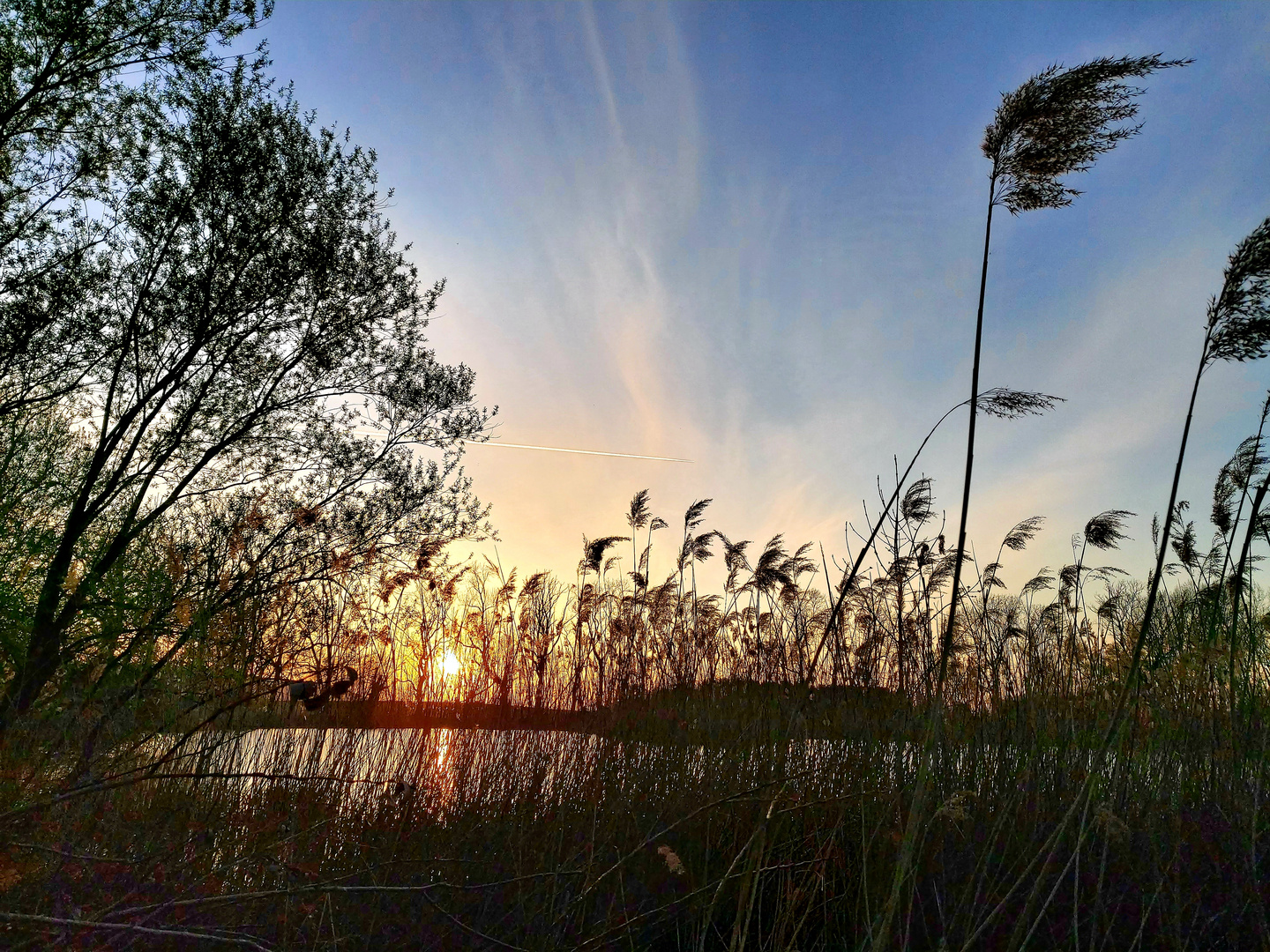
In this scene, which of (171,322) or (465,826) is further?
(171,322)

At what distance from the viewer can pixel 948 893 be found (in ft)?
11.0

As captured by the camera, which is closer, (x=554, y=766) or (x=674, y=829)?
(x=674, y=829)

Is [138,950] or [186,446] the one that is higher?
[186,446]

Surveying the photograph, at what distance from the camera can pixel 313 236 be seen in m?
9.38

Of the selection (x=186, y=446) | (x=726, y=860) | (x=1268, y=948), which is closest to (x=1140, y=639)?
(x=1268, y=948)

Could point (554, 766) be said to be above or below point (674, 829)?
above

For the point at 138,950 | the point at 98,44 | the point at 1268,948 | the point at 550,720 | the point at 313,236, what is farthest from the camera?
the point at 313,236

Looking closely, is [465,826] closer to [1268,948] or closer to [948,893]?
[948,893]

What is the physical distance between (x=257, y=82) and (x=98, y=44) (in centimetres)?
165

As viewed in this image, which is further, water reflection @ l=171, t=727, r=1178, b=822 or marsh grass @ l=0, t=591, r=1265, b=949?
water reflection @ l=171, t=727, r=1178, b=822

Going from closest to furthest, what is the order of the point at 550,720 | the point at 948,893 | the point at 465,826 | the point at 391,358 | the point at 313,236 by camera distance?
the point at 948,893 → the point at 465,826 → the point at 550,720 → the point at 313,236 → the point at 391,358

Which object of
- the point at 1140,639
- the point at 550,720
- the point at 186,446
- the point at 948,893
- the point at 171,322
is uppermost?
the point at 171,322

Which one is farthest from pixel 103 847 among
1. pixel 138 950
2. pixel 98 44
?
pixel 98 44

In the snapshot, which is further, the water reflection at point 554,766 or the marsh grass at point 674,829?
the water reflection at point 554,766
